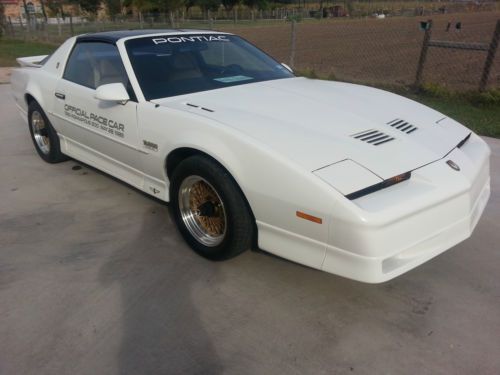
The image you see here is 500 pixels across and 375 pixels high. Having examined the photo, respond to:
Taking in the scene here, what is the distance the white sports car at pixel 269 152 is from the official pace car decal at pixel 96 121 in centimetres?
2

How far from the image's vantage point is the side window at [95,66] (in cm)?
348

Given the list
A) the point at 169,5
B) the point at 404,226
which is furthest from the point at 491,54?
the point at 169,5

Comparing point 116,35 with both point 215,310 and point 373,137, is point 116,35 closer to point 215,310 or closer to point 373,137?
point 373,137

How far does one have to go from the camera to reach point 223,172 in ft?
8.41

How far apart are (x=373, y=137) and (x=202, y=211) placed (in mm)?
1179

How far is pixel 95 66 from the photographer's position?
3.75 m

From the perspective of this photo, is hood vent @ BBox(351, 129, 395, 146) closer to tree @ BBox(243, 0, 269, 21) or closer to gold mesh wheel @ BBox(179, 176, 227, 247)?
gold mesh wheel @ BBox(179, 176, 227, 247)

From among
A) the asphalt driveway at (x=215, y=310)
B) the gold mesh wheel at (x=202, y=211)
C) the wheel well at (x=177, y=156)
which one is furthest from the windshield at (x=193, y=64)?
the asphalt driveway at (x=215, y=310)

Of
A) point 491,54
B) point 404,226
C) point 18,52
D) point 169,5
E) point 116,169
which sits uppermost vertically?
point 491,54

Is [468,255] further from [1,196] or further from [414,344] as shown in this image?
[1,196]

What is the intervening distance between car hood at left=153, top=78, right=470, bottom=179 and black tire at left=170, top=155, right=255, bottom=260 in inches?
11.7

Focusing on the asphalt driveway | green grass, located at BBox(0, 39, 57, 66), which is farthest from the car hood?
green grass, located at BBox(0, 39, 57, 66)

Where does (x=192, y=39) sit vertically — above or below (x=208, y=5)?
above

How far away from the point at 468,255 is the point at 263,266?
4.61 ft
